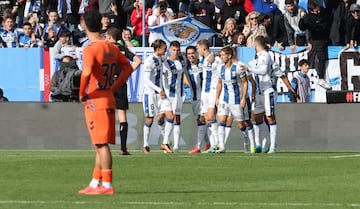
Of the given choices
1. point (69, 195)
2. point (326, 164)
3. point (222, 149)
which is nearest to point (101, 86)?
point (69, 195)

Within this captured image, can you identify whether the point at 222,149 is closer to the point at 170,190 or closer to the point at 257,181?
the point at 257,181

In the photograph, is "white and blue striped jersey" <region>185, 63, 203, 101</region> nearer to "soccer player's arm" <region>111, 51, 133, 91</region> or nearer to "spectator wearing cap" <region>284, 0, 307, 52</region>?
"spectator wearing cap" <region>284, 0, 307, 52</region>

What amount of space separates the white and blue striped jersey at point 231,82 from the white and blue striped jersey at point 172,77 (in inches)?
44.5

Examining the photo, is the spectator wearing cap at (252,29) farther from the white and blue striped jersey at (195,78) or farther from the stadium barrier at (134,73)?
the white and blue striped jersey at (195,78)

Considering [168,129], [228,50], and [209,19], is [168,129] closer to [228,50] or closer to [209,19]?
[228,50]

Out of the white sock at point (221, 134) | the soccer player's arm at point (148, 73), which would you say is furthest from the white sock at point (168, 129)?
the white sock at point (221, 134)

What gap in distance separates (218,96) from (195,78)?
6.17 feet

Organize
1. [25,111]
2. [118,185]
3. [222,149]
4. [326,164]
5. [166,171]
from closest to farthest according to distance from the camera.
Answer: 1. [118,185]
2. [166,171]
3. [326,164]
4. [222,149]
5. [25,111]

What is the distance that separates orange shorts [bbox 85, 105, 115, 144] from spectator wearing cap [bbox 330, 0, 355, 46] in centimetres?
1629

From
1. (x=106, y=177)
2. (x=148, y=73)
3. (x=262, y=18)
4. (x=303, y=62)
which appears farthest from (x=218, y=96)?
(x=106, y=177)

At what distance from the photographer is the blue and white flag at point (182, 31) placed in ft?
97.8

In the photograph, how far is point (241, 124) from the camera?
83.6ft

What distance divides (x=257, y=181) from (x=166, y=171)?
2241 mm

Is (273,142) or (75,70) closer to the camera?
(273,142)
